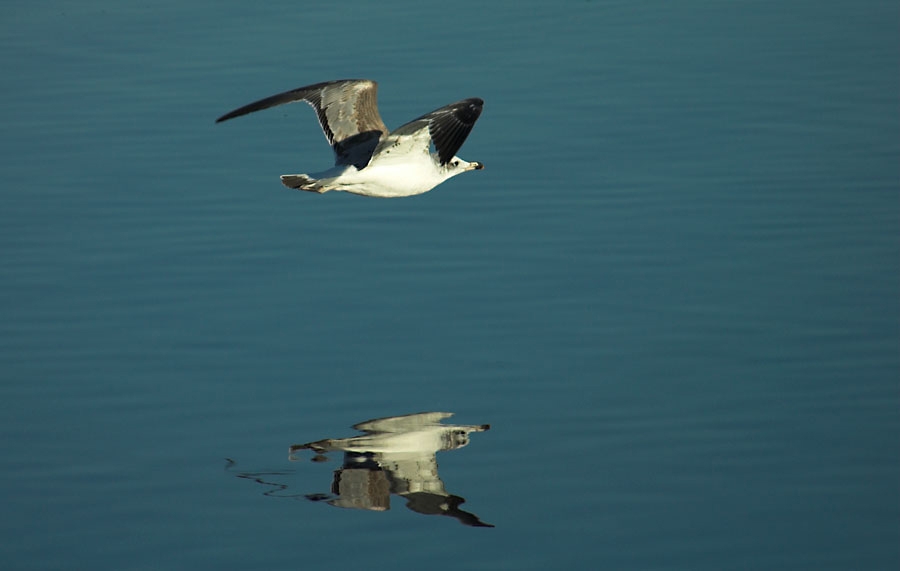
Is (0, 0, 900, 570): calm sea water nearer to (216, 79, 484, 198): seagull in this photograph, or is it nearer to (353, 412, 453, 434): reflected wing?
(353, 412, 453, 434): reflected wing

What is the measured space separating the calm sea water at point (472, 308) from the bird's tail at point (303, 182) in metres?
1.10

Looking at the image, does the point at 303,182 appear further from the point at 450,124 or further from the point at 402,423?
the point at 402,423

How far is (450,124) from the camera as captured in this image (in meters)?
11.2

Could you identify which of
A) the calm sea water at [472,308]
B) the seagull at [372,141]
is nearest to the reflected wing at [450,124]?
the seagull at [372,141]

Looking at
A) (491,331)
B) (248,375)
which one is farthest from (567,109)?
(248,375)

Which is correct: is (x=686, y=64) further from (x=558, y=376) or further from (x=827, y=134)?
(x=558, y=376)

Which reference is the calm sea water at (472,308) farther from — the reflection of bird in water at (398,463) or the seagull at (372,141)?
the seagull at (372,141)

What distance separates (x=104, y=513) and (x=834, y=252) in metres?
7.25

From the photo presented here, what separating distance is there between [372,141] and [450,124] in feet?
5.22

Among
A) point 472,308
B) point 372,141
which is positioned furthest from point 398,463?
point 372,141

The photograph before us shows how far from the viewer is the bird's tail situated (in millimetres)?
11672

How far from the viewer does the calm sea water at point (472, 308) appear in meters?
9.12

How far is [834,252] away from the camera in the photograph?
518 inches

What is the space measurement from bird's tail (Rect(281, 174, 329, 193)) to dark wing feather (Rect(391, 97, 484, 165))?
3.38 ft
